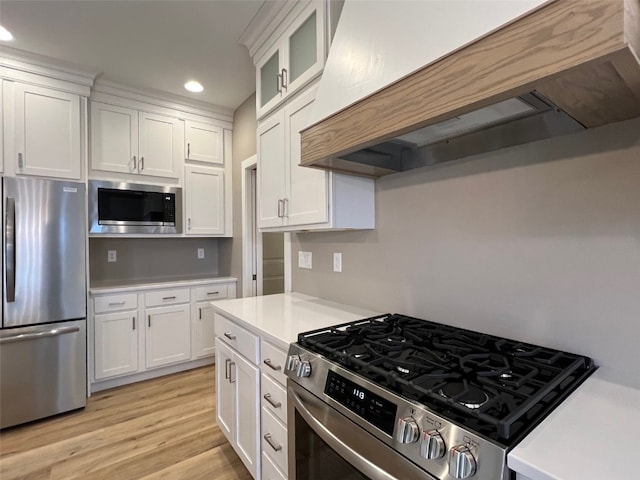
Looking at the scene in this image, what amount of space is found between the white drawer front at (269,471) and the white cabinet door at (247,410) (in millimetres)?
51

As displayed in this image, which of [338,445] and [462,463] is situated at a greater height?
[462,463]

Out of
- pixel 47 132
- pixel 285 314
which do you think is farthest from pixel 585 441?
pixel 47 132

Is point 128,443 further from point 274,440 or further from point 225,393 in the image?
point 274,440

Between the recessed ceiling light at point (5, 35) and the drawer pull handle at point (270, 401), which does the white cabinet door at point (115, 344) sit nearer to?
the drawer pull handle at point (270, 401)

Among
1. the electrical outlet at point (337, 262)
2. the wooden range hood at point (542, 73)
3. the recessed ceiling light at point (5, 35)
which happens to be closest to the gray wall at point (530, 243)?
the wooden range hood at point (542, 73)

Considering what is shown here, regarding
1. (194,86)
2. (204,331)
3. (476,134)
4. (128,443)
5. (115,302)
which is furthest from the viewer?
(204,331)

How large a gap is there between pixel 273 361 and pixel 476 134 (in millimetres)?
1234

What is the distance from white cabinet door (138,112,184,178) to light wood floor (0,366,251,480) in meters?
2.05

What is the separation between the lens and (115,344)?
2807 mm

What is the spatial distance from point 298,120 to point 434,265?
1.05 meters

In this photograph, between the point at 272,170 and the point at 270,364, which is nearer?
the point at 270,364

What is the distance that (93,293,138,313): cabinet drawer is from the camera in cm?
272

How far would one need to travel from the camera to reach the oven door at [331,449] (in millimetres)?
791

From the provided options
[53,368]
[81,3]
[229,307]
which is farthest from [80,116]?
[229,307]
